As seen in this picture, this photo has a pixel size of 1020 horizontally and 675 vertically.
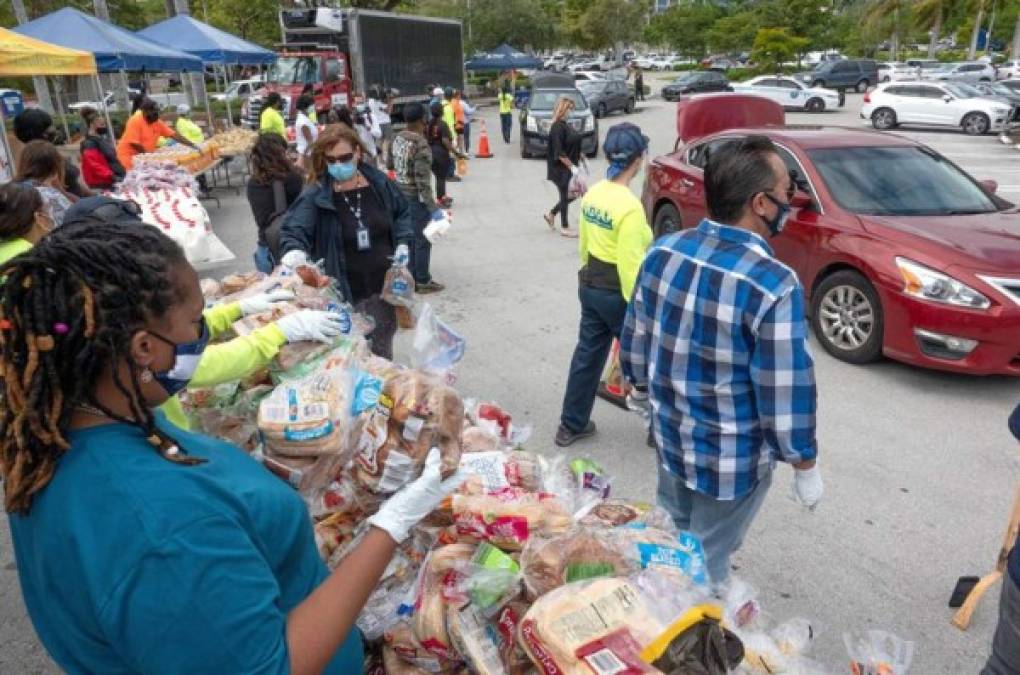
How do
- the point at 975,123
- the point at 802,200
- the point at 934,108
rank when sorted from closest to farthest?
the point at 802,200 < the point at 975,123 < the point at 934,108

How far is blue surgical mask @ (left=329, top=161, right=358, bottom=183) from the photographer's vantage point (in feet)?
14.2

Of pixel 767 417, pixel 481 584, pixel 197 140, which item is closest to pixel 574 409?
pixel 767 417

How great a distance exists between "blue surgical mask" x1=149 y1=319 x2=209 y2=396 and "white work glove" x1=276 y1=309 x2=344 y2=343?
1026 millimetres

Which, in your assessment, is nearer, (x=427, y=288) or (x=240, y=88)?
(x=427, y=288)

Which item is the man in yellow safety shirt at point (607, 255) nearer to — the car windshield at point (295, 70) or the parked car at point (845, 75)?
the car windshield at point (295, 70)

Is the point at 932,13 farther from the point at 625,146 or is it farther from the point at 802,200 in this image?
the point at 625,146

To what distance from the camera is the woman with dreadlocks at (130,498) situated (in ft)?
3.66

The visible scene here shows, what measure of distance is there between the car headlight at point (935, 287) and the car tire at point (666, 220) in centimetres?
318

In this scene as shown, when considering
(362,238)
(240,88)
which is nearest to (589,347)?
(362,238)

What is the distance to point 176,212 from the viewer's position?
27.4 ft

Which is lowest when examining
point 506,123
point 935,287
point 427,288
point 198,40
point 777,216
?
point 427,288

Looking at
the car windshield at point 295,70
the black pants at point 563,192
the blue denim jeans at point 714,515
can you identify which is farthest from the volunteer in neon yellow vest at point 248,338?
the car windshield at point 295,70

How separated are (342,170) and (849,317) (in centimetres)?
408

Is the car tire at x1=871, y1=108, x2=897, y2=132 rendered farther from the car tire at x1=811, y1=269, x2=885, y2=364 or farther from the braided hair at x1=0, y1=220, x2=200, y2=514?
the braided hair at x1=0, y1=220, x2=200, y2=514
